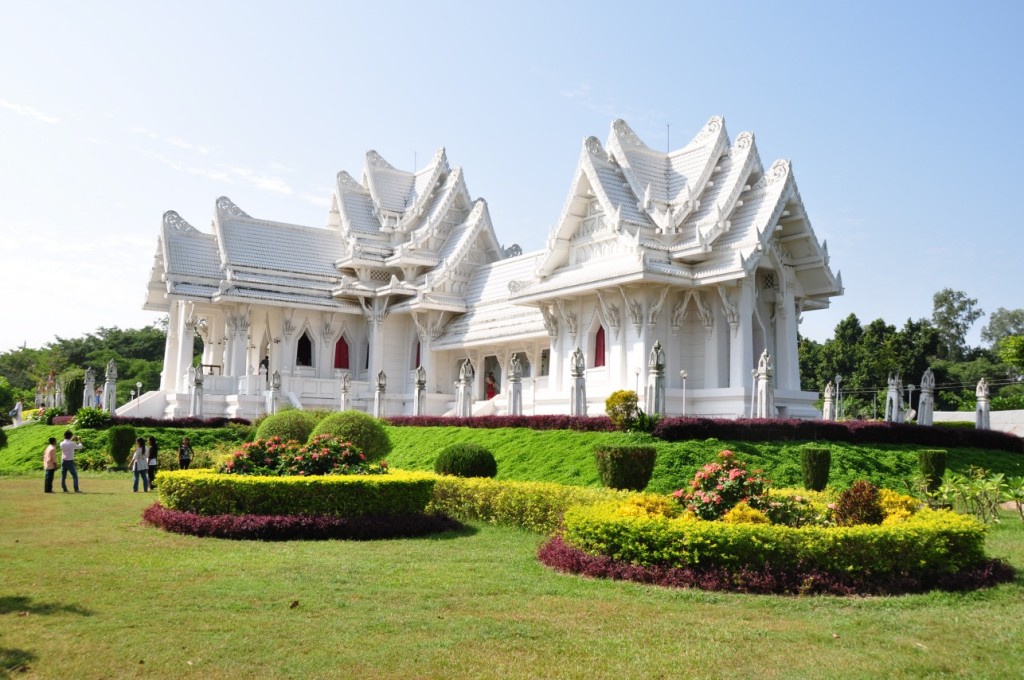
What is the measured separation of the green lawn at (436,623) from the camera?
21.4ft

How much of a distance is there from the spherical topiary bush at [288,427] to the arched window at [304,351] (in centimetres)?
1531

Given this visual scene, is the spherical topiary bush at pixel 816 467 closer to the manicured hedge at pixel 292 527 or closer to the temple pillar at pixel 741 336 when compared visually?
the manicured hedge at pixel 292 527

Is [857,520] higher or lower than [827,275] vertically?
lower

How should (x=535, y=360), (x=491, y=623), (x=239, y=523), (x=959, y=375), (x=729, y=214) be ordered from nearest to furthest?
(x=491, y=623) < (x=239, y=523) < (x=729, y=214) < (x=535, y=360) < (x=959, y=375)

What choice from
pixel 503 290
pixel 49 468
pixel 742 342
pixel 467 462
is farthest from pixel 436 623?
pixel 503 290

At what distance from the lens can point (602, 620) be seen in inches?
307

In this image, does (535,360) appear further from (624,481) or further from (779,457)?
(624,481)

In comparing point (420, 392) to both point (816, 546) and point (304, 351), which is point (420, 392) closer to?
point (304, 351)

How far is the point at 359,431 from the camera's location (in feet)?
65.6

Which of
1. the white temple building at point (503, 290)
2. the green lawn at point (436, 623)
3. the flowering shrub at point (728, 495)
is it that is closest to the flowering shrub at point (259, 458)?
the green lawn at point (436, 623)

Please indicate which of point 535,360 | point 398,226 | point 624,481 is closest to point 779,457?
point 624,481

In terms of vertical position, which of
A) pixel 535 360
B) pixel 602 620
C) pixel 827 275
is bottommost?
pixel 602 620

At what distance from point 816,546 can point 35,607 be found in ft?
23.2

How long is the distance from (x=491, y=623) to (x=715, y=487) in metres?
4.12
